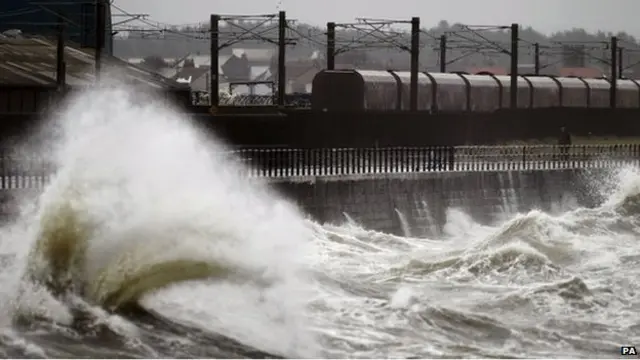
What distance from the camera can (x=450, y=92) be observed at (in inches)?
1916

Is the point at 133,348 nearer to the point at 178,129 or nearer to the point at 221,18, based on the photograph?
the point at 178,129

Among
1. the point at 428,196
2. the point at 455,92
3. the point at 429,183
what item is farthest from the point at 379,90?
the point at 428,196

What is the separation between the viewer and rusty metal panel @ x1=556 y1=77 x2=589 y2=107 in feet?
179

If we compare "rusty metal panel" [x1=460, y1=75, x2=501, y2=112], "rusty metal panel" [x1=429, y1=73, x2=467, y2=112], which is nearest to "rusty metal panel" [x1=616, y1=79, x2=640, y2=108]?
"rusty metal panel" [x1=460, y1=75, x2=501, y2=112]

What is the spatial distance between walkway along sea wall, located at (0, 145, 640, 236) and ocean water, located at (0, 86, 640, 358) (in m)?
4.30

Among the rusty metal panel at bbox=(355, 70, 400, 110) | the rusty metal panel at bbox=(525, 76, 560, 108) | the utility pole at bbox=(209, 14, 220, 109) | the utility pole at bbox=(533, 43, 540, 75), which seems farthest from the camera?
the utility pole at bbox=(533, 43, 540, 75)

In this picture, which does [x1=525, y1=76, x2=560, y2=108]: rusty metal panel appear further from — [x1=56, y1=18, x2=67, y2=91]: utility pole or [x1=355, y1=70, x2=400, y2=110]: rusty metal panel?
[x1=56, y1=18, x2=67, y2=91]: utility pole

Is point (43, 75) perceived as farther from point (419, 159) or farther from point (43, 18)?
point (43, 18)

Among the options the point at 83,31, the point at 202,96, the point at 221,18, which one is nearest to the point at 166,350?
the point at 221,18

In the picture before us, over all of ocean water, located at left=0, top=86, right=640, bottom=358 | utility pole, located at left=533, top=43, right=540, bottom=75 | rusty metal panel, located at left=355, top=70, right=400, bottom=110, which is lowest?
ocean water, located at left=0, top=86, right=640, bottom=358

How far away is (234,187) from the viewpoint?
2548 cm

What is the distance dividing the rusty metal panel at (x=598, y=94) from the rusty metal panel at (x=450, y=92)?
834 cm

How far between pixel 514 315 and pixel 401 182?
1273 cm

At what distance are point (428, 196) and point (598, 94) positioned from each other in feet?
84.2
